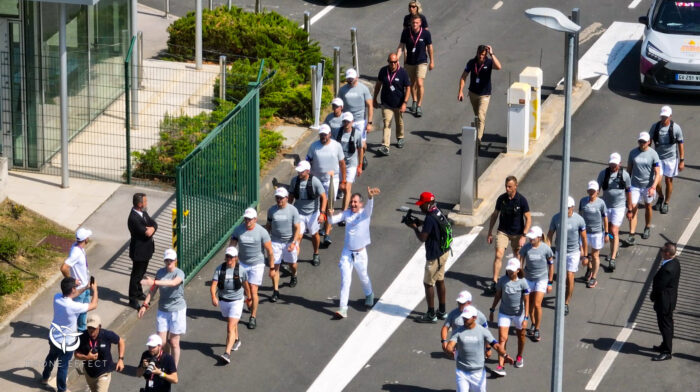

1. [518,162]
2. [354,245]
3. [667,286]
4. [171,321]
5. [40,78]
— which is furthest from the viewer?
[518,162]

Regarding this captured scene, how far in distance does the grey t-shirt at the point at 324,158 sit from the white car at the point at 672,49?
24.3 feet

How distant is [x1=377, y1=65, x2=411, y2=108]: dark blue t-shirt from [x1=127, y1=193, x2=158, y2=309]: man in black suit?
19.6ft

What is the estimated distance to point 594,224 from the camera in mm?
20438

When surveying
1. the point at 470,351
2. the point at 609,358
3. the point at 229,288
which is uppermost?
the point at 229,288

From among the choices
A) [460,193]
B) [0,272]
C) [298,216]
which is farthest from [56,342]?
[460,193]

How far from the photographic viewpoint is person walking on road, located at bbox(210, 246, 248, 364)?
733 inches

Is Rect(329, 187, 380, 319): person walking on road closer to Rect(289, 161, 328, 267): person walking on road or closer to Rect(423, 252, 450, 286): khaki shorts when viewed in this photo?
Rect(423, 252, 450, 286): khaki shorts

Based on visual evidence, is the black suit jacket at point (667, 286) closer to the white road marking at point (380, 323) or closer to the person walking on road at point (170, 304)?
the white road marking at point (380, 323)

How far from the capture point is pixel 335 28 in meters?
29.8

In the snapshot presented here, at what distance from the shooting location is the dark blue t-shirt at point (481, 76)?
2420 centimetres

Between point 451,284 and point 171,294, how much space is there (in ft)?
14.7

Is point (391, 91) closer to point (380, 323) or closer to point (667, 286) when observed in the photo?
point (380, 323)

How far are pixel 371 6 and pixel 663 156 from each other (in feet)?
33.4

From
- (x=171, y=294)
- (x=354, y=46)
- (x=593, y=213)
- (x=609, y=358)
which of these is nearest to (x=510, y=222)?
(x=593, y=213)
